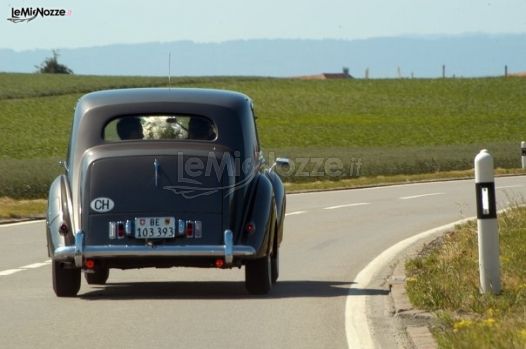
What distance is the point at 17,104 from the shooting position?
81.0 meters

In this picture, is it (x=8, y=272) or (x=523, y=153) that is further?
(x=523, y=153)

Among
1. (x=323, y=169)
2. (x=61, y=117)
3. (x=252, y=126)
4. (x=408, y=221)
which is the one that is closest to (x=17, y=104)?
(x=61, y=117)

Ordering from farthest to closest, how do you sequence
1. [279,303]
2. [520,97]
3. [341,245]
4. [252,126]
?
[520,97]
[341,245]
[252,126]
[279,303]

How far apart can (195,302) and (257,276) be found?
0.84m

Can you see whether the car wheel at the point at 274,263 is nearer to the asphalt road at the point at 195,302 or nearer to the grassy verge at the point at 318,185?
the asphalt road at the point at 195,302

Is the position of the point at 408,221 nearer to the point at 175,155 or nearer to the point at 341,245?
the point at 341,245

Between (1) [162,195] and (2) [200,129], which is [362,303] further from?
(2) [200,129]

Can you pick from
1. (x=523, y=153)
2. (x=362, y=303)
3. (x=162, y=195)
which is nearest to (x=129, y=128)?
(x=162, y=195)

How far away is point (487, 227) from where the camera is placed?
11.9 meters

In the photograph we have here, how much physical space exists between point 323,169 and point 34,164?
345 inches

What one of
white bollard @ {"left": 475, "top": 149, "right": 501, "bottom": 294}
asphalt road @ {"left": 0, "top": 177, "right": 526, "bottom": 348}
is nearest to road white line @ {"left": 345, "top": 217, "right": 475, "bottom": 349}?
asphalt road @ {"left": 0, "top": 177, "right": 526, "bottom": 348}

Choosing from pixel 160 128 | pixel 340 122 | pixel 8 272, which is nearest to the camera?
pixel 160 128

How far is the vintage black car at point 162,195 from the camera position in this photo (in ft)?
43.5

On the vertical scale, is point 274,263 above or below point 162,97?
below
